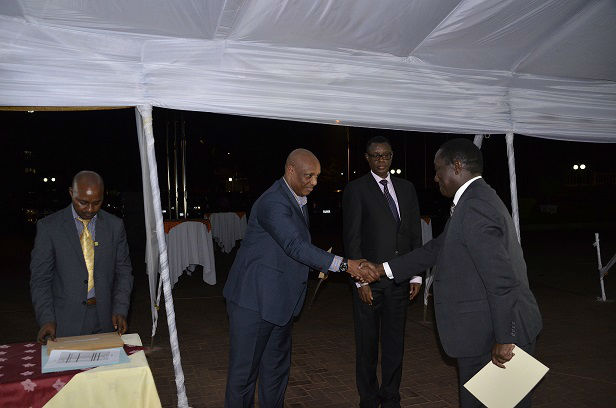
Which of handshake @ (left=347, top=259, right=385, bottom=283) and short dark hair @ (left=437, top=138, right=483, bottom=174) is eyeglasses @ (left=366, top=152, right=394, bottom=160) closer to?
handshake @ (left=347, top=259, right=385, bottom=283)

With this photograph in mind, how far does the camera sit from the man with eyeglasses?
3.95 metres

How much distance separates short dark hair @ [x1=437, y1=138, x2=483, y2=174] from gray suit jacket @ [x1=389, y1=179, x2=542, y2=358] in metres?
0.11

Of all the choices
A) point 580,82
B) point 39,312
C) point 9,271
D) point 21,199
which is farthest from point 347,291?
point 21,199

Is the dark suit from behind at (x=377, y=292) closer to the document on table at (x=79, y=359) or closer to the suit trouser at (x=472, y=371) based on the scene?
the suit trouser at (x=472, y=371)

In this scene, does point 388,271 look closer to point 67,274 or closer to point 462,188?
point 462,188

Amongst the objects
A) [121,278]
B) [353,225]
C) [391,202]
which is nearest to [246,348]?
[121,278]

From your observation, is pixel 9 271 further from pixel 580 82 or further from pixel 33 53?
pixel 580 82

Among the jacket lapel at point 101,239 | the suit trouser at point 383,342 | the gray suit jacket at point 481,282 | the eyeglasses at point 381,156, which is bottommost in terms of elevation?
the suit trouser at point 383,342

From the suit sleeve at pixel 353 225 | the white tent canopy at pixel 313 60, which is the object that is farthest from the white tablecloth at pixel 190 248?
the suit sleeve at pixel 353 225

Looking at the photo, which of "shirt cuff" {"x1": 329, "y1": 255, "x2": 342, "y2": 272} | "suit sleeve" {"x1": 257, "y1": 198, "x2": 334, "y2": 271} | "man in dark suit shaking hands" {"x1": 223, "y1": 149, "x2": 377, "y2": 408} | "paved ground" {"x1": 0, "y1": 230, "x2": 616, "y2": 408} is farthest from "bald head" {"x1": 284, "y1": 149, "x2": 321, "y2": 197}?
"paved ground" {"x1": 0, "y1": 230, "x2": 616, "y2": 408}

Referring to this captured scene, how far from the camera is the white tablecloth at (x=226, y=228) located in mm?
15234

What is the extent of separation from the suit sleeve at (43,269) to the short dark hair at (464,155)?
8.03 feet

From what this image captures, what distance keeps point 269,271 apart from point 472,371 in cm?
139

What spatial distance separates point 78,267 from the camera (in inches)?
121
